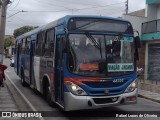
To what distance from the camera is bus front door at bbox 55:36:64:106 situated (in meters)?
10.3

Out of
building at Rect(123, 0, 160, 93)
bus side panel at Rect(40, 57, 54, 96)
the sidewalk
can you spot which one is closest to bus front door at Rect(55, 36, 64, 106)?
bus side panel at Rect(40, 57, 54, 96)

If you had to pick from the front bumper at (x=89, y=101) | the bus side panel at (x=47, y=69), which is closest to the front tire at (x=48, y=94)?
the bus side panel at (x=47, y=69)

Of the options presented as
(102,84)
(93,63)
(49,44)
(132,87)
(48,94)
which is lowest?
(48,94)

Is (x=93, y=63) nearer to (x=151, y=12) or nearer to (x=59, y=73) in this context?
(x=59, y=73)

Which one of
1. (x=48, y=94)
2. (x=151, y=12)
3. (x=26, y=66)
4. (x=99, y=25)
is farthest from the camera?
(x=151, y=12)

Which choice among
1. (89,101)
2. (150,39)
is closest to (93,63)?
(89,101)

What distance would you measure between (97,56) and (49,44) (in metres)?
2.73

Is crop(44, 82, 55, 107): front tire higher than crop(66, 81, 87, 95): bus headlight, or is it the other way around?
crop(66, 81, 87, 95): bus headlight

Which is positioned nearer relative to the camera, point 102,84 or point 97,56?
point 102,84

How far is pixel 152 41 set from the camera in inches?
1001

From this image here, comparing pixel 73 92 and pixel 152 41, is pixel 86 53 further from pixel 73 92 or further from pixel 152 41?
pixel 152 41

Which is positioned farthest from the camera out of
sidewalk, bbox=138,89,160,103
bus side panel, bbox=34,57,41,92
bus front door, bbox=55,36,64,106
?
sidewalk, bbox=138,89,160,103

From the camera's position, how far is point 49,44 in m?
12.3

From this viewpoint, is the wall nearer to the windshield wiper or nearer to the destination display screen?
the destination display screen
